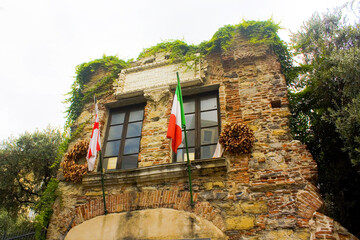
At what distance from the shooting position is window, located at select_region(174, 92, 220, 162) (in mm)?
5355

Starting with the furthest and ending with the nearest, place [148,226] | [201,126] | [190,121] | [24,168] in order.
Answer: [24,168] < [190,121] < [201,126] < [148,226]

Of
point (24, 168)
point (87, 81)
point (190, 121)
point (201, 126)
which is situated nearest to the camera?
point (201, 126)

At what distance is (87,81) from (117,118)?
170cm

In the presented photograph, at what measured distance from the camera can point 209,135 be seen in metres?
5.51

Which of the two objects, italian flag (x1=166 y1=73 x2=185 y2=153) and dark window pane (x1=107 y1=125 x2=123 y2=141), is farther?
dark window pane (x1=107 y1=125 x2=123 y2=141)

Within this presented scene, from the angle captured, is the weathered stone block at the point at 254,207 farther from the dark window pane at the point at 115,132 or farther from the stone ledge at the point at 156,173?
the dark window pane at the point at 115,132

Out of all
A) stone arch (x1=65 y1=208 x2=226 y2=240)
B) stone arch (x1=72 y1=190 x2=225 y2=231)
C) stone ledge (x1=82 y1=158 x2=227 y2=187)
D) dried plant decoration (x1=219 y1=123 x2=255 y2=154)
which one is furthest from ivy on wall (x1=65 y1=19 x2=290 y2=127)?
stone arch (x1=65 y1=208 x2=226 y2=240)

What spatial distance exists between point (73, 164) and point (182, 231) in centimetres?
290

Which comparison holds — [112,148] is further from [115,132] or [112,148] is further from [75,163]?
[75,163]

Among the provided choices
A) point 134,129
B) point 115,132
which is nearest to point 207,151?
point 134,129

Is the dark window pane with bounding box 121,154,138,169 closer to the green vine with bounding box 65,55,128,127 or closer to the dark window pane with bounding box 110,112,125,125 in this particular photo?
the dark window pane with bounding box 110,112,125,125

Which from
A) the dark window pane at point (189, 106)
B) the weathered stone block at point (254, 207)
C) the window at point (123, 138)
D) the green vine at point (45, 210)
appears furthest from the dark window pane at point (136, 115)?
the weathered stone block at point (254, 207)

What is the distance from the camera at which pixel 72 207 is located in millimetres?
5387

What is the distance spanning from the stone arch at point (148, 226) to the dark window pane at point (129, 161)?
115 centimetres
